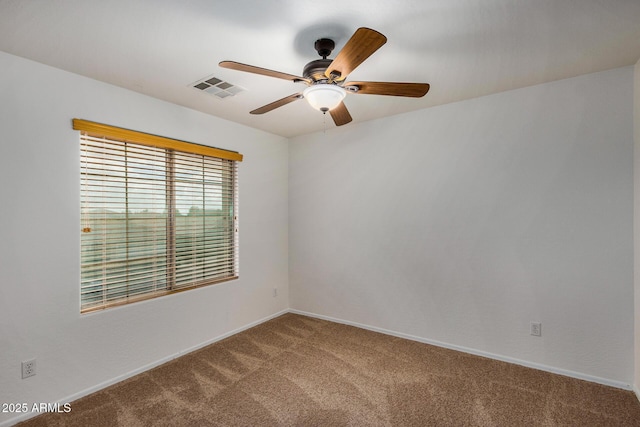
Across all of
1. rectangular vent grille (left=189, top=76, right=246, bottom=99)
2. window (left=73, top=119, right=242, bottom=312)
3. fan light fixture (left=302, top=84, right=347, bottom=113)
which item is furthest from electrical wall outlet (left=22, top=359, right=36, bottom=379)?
fan light fixture (left=302, top=84, right=347, bottom=113)

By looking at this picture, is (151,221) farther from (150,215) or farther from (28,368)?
(28,368)

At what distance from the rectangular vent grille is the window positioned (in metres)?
0.64

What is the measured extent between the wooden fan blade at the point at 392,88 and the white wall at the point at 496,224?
904 millimetres

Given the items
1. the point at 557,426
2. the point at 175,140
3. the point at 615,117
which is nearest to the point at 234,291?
the point at 175,140

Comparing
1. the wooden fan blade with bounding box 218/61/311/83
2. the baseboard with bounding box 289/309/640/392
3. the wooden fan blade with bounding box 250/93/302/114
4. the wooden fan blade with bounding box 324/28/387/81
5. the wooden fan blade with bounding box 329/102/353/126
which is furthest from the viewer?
the baseboard with bounding box 289/309/640/392

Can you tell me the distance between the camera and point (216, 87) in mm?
2621

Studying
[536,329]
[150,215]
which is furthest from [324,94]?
[536,329]

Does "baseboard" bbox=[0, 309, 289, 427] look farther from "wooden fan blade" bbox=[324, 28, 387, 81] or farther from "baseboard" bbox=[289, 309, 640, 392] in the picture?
"wooden fan blade" bbox=[324, 28, 387, 81]

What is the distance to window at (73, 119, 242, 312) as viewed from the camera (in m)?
2.51

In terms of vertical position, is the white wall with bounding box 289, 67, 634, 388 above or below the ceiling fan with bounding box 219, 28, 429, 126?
below

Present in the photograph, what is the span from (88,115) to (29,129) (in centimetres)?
40

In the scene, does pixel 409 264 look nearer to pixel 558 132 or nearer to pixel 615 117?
pixel 558 132

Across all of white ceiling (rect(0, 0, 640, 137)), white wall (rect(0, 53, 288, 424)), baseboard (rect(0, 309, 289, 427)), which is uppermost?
white ceiling (rect(0, 0, 640, 137))

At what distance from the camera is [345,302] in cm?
385
